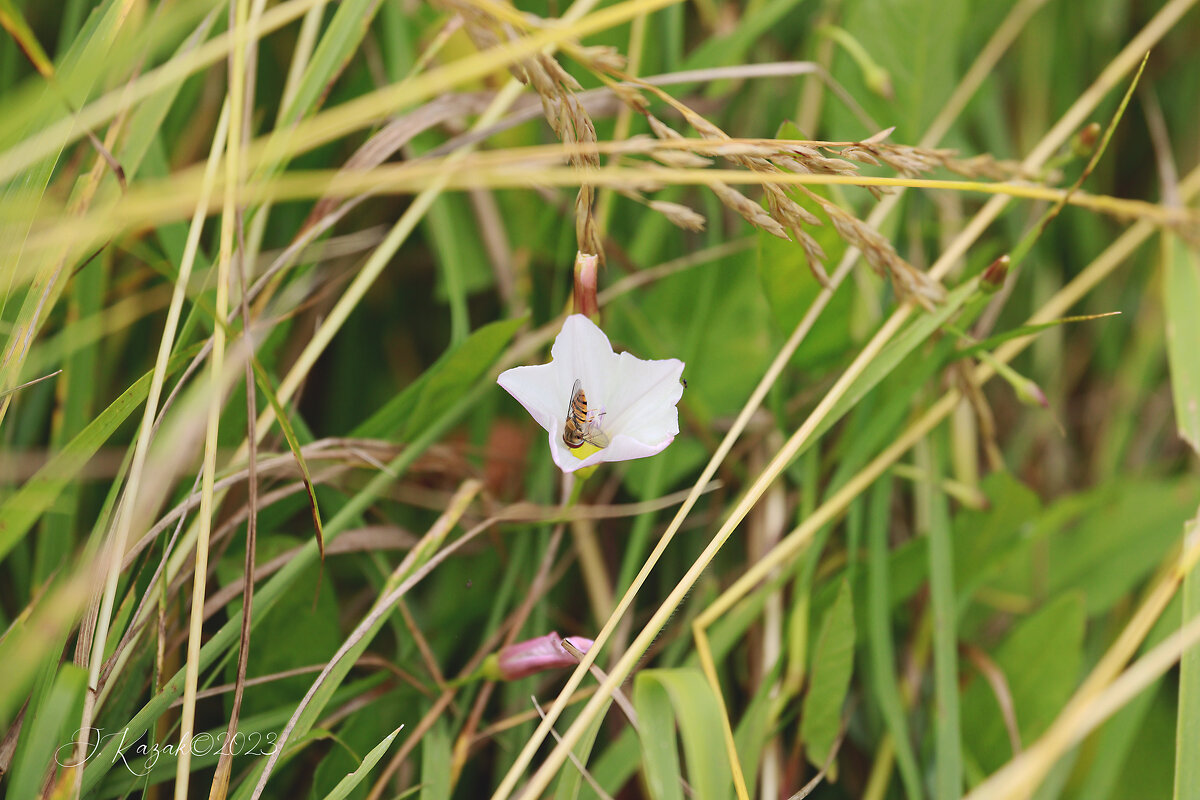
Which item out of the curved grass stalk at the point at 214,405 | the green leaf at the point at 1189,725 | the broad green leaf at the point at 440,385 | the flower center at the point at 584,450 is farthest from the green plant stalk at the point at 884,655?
the curved grass stalk at the point at 214,405

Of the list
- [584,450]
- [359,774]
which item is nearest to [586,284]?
[584,450]

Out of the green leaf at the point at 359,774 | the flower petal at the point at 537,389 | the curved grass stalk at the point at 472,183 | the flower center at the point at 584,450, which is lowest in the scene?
the green leaf at the point at 359,774

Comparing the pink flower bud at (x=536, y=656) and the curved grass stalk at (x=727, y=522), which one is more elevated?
the curved grass stalk at (x=727, y=522)

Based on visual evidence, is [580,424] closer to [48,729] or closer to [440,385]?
[440,385]

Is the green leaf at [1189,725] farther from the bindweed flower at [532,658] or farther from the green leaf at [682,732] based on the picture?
the bindweed flower at [532,658]

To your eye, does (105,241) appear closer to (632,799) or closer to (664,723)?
(664,723)

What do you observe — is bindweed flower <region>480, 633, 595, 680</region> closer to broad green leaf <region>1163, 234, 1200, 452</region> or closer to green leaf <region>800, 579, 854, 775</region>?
green leaf <region>800, 579, 854, 775</region>

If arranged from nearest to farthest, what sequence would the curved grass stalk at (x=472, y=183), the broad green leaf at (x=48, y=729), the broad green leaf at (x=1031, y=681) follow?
the broad green leaf at (x=48, y=729)
the curved grass stalk at (x=472, y=183)
the broad green leaf at (x=1031, y=681)
